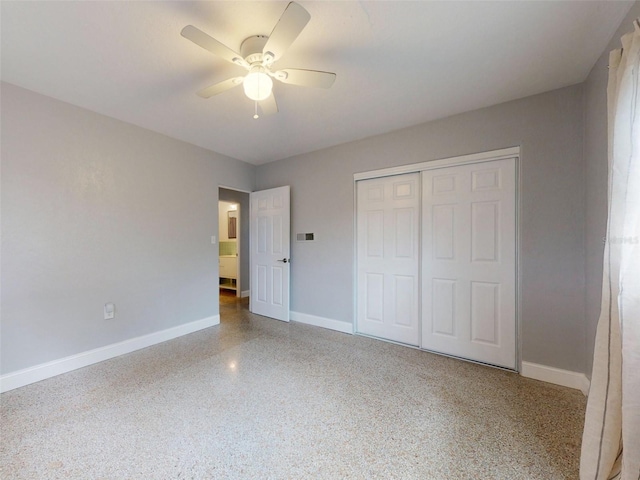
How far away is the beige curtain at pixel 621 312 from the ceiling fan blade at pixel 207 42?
6.13 ft

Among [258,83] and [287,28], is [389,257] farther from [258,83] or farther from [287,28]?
[287,28]

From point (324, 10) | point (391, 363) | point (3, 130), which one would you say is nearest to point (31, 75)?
point (3, 130)

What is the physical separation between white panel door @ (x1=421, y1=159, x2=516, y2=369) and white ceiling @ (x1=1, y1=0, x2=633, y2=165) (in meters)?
0.71

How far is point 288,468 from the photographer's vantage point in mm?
1351

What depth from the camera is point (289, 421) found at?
1.70 metres

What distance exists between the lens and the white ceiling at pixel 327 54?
1.42m

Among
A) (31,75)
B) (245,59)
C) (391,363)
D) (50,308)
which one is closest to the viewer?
(245,59)

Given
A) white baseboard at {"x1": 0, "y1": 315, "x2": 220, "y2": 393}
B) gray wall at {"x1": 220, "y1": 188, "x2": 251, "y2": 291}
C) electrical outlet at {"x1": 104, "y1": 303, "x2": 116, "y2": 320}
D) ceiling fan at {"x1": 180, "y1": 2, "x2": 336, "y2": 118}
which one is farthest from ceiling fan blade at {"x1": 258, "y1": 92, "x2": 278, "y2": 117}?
gray wall at {"x1": 220, "y1": 188, "x2": 251, "y2": 291}

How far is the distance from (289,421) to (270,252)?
2.58 meters

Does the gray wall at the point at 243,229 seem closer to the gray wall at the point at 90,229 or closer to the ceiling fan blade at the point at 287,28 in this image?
the gray wall at the point at 90,229

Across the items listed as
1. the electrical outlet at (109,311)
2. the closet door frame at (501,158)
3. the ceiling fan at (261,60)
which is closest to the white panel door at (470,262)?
the closet door frame at (501,158)

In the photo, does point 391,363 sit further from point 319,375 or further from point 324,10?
point 324,10

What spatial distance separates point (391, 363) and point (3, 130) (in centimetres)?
383

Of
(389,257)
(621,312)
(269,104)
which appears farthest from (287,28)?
(389,257)
